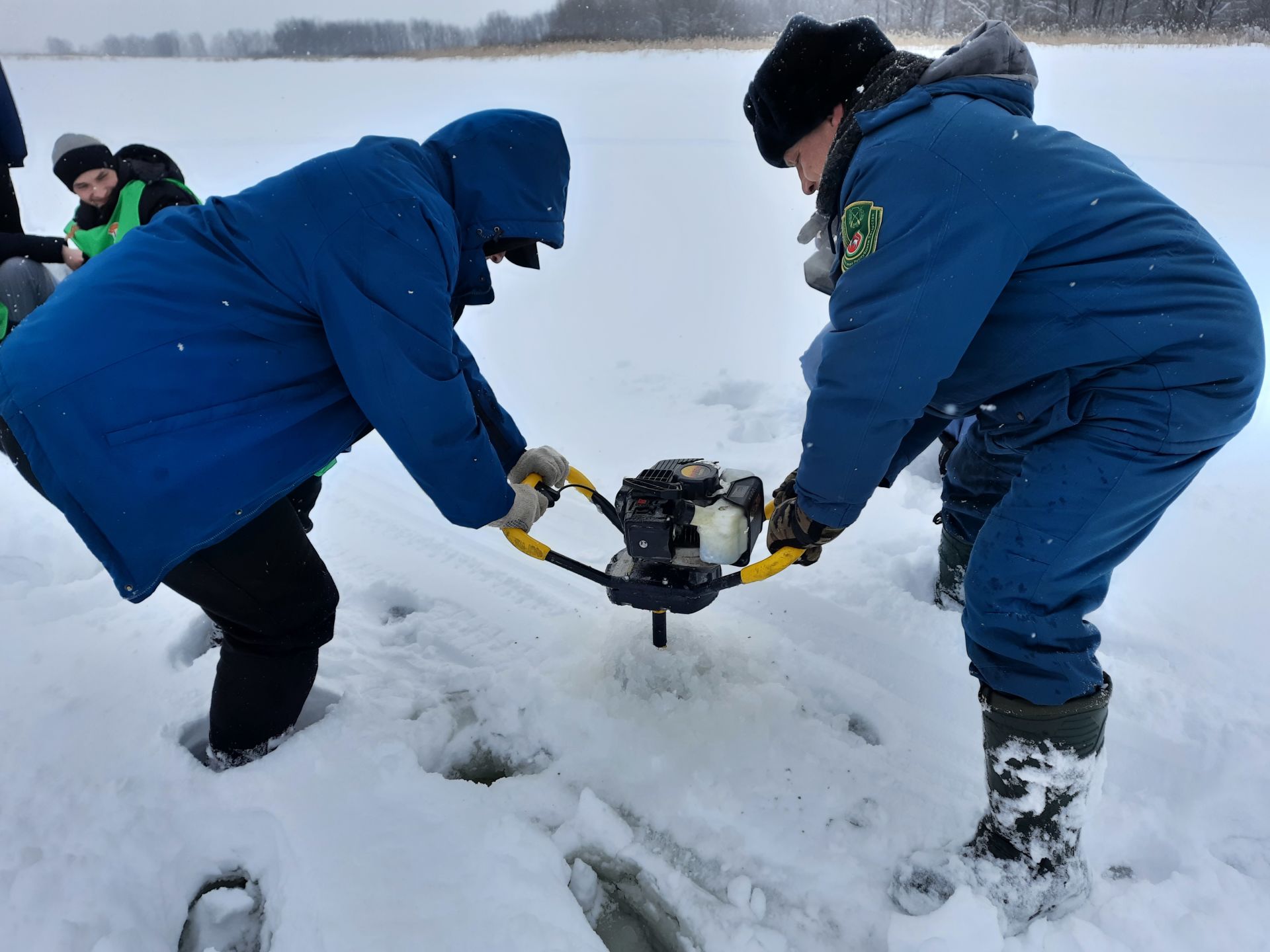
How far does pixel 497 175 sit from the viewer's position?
5.72 ft

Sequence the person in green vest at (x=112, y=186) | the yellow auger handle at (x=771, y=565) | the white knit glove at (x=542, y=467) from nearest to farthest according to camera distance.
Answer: the yellow auger handle at (x=771, y=565) → the white knit glove at (x=542, y=467) → the person in green vest at (x=112, y=186)

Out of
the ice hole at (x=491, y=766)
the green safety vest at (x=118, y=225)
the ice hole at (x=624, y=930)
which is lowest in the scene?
the ice hole at (x=624, y=930)

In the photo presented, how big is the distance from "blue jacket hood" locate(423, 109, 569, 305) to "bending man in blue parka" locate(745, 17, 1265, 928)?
53 centimetres

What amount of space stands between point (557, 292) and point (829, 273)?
4447 millimetres

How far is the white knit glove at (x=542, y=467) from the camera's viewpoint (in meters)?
2.18

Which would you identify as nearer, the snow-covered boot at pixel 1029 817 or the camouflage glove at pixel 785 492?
the snow-covered boot at pixel 1029 817

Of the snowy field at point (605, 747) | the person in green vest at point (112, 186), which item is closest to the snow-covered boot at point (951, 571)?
the snowy field at point (605, 747)

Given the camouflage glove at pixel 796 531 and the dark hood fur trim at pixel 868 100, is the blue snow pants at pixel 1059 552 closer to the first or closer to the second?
the camouflage glove at pixel 796 531

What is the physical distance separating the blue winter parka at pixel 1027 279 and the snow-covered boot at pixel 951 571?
3.18 feet

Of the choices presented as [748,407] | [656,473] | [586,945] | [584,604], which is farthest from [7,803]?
[748,407]

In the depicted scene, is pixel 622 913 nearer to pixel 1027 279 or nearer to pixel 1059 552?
pixel 1059 552

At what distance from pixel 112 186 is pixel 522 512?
3.32 m

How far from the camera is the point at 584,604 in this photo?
2643 millimetres

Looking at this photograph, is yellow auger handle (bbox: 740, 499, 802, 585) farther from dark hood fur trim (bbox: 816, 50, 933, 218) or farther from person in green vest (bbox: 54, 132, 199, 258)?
person in green vest (bbox: 54, 132, 199, 258)
